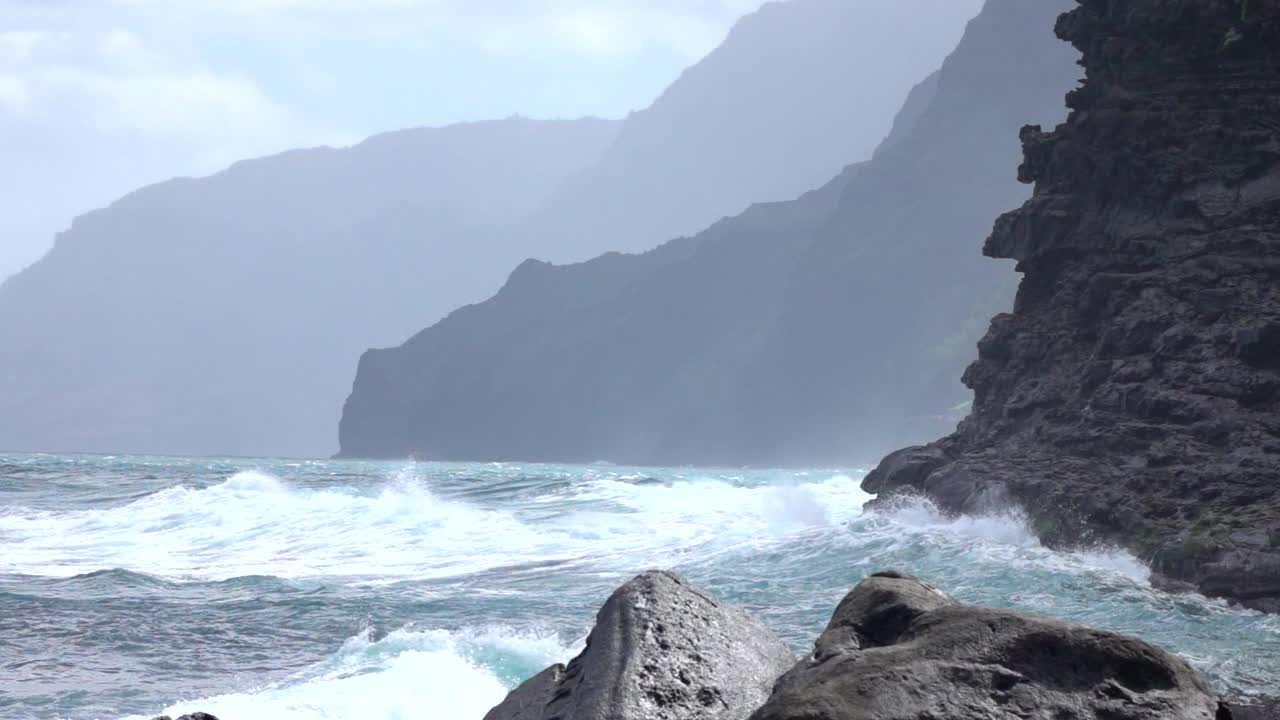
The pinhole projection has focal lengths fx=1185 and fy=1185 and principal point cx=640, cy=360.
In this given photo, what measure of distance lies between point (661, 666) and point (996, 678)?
5.27 feet

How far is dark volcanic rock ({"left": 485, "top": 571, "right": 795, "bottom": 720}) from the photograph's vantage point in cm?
525

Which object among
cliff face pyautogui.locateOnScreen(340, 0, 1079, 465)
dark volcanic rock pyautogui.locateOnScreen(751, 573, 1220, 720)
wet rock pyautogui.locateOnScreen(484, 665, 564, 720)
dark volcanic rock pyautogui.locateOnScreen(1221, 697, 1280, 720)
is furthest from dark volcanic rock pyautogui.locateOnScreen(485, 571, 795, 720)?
cliff face pyautogui.locateOnScreen(340, 0, 1079, 465)

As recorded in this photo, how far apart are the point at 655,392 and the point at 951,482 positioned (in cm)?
10569

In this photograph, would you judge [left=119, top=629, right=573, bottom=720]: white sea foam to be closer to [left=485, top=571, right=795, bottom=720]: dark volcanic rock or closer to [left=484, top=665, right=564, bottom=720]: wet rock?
[left=484, top=665, right=564, bottom=720]: wet rock

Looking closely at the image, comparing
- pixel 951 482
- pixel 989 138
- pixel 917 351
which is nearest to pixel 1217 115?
pixel 951 482

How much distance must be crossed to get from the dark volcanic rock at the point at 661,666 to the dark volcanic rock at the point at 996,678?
57 centimetres

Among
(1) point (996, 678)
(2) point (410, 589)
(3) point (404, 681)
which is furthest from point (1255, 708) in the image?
(2) point (410, 589)

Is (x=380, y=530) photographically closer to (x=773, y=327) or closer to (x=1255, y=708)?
(x=1255, y=708)

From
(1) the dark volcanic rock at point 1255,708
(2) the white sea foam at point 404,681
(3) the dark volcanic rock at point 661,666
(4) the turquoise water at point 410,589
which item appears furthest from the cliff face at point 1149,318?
(3) the dark volcanic rock at point 661,666

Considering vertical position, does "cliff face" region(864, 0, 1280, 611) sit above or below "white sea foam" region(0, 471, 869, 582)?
above

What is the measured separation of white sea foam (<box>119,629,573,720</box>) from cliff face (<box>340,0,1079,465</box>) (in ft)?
297

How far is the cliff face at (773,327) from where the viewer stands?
109812 millimetres

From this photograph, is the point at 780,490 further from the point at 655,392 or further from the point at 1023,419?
the point at 655,392

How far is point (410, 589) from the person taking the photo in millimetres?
17078
